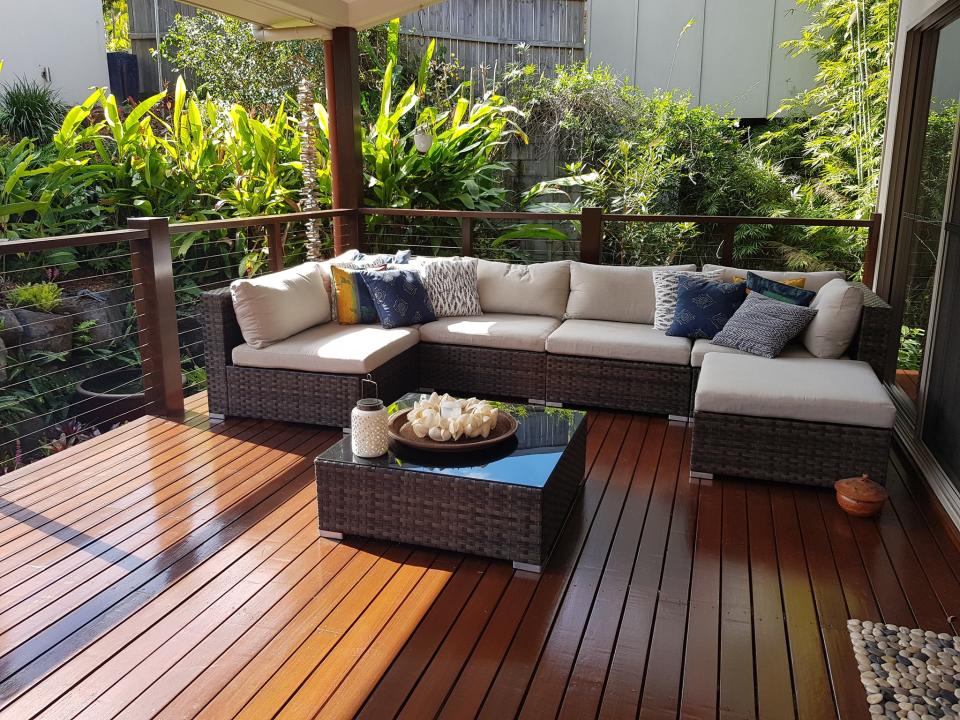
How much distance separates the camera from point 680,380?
4492 millimetres

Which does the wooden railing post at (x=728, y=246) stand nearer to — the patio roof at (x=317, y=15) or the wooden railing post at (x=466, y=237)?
the wooden railing post at (x=466, y=237)

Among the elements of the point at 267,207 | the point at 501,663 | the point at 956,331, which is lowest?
the point at 501,663

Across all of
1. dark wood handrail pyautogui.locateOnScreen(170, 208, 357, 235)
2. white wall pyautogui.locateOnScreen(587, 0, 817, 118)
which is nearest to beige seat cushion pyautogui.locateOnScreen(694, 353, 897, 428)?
dark wood handrail pyautogui.locateOnScreen(170, 208, 357, 235)

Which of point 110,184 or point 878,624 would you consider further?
point 110,184

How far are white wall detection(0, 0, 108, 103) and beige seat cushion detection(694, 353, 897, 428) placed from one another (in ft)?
29.2

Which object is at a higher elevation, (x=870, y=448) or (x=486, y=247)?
(x=486, y=247)

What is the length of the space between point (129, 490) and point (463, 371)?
2.09 meters

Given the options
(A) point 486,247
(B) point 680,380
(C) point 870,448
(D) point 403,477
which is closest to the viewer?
(D) point 403,477

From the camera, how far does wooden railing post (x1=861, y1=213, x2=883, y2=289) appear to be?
507cm

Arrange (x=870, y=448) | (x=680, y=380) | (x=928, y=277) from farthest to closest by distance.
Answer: (x=680, y=380) → (x=928, y=277) → (x=870, y=448)

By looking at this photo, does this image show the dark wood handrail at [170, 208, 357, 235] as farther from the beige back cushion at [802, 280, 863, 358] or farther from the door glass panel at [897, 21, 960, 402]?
the door glass panel at [897, 21, 960, 402]

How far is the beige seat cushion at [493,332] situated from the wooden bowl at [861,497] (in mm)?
1912

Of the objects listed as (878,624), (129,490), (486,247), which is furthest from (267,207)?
(878,624)

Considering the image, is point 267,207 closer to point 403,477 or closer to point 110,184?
point 110,184
